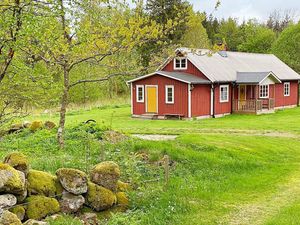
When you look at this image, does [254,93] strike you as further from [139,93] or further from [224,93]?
[139,93]

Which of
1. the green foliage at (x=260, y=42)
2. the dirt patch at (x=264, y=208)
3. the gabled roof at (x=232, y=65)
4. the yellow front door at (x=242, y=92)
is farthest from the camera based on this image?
the green foliage at (x=260, y=42)

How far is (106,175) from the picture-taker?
7.94 m

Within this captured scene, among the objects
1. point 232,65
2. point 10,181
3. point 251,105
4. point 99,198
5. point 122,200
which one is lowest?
point 122,200

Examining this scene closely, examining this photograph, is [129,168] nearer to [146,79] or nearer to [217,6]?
[217,6]

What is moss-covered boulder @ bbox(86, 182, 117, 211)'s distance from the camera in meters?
7.44

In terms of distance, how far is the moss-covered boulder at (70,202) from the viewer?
7.13m

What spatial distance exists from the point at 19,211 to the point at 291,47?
43794mm

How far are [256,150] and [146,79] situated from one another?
14.9m

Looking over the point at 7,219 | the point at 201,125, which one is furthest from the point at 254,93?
the point at 7,219

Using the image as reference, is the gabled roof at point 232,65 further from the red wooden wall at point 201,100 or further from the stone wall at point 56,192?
the stone wall at point 56,192

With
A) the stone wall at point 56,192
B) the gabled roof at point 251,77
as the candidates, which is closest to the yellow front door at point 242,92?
the gabled roof at point 251,77

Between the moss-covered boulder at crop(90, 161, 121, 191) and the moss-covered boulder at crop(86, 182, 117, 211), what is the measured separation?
0.19 metres

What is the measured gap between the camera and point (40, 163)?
9.38 metres

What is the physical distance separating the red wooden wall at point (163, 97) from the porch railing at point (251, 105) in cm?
505
